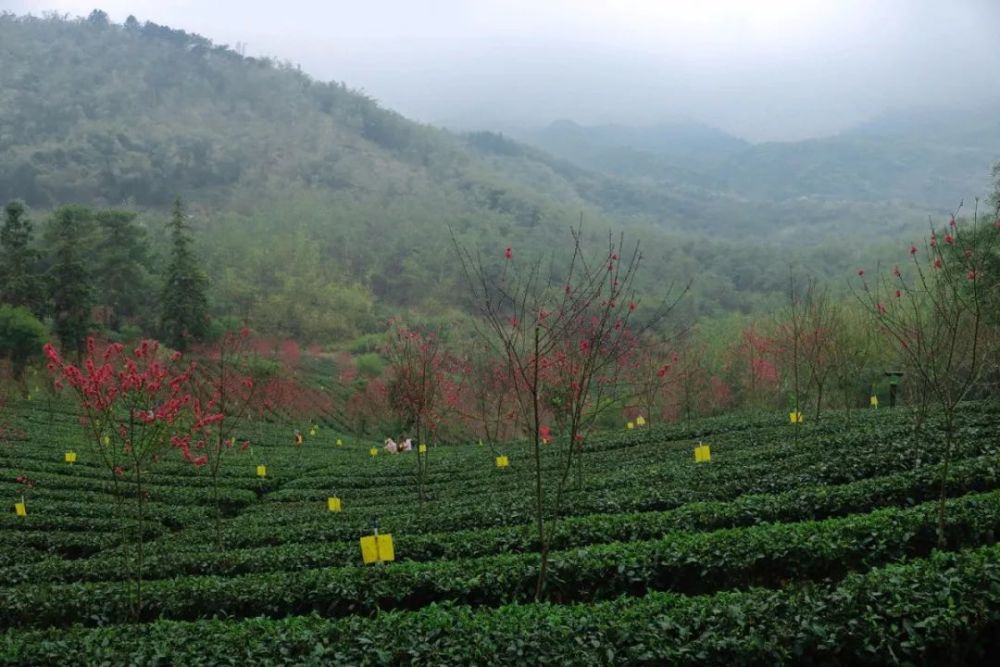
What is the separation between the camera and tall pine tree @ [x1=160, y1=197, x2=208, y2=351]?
174 feet

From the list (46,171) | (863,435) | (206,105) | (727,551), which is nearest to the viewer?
(727,551)

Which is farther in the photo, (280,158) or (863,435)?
(280,158)

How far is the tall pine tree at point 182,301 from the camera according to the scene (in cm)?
5316

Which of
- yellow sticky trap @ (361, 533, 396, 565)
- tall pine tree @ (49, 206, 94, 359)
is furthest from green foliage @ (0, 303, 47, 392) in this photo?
yellow sticky trap @ (361, 533, 396, 565)

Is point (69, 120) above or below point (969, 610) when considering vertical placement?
above

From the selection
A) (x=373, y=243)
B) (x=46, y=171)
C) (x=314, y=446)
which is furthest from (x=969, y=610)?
(x=46, y=171)

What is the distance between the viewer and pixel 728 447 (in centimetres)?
1961

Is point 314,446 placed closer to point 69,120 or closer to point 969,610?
point 969,610

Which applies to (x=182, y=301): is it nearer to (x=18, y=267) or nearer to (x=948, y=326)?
(x=18, y=267)

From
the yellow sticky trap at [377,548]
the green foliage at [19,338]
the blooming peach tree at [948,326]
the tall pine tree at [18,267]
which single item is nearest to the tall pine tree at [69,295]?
the tall pine tree at [18,267]

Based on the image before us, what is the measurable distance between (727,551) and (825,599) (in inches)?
93.5

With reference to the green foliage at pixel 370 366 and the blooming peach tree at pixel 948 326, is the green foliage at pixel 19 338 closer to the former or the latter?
the green foliage at pixel 370 366

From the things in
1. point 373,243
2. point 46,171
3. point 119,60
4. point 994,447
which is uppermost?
point 119,60

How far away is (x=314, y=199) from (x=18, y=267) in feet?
361
